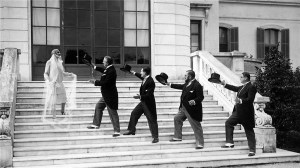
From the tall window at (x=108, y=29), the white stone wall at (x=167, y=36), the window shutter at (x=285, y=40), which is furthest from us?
the window shutter at (x=285, y=40)

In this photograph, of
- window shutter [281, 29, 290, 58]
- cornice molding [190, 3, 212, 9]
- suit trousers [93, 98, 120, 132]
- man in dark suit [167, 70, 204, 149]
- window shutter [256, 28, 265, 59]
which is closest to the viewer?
man in dark suit [167, 70, 204, 149]

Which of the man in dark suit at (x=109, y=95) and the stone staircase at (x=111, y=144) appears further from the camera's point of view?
the man in dark suit at (x=109, y=95)

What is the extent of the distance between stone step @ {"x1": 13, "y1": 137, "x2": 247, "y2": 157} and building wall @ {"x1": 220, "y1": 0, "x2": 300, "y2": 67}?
1633cm

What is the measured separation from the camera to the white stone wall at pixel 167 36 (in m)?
15.5

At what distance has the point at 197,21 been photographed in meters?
23.8

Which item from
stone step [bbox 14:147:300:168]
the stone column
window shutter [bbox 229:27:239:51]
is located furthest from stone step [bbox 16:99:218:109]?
window shutter [bbox 229:27:239:51]

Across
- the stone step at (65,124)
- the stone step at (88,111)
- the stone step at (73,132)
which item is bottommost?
the stone step at (73,132)

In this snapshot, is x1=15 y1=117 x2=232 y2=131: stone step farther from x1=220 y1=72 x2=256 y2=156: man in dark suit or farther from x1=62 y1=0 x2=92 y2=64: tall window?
x1=62 y1=0 x2=92 y2=64: tall window

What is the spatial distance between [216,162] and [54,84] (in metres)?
4.29

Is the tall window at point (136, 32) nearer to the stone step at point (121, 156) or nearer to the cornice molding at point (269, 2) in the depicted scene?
the stone step at point (121, 156)

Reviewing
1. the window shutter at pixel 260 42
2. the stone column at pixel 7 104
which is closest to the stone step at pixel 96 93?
the stone column at pixel 7 104

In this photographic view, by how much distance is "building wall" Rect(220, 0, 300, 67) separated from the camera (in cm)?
2598

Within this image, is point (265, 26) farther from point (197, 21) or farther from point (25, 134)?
point (25, 134)

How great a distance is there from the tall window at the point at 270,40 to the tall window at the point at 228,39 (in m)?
1.73
